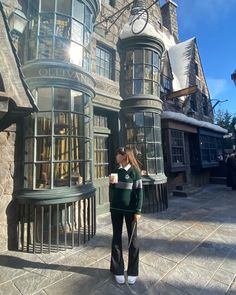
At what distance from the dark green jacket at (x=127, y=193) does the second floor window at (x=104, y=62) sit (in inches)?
192

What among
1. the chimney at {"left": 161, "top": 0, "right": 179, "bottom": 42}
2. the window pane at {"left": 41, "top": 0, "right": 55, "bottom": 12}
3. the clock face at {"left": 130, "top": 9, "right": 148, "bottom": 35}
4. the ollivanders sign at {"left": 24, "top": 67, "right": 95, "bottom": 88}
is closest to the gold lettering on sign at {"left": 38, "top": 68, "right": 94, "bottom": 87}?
the ollivanders sign at {"left": 24, "top": 67, "right": 95, "bottom": 88}

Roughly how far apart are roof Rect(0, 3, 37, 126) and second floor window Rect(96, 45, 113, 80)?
12.7 feet

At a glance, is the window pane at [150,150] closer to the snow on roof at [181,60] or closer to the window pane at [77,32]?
the window pane at [77,32]

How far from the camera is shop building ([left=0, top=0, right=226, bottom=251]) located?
4031 millimetres

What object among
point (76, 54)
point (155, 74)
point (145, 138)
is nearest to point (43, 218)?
point (76, 54)

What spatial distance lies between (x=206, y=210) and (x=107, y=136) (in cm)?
415

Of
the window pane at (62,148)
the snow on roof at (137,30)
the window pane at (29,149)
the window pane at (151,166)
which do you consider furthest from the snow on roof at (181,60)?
the window pane at (29,149)

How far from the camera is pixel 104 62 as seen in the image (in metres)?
7.02

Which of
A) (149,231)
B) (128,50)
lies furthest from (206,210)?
(128,50)

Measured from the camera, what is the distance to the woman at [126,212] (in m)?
2.77

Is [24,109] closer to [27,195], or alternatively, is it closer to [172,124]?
[27,195]

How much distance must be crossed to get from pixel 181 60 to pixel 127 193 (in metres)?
12.7

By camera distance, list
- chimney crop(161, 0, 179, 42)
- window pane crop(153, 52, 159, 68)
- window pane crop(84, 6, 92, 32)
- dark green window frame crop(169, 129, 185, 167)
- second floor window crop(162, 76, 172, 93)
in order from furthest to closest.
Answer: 1. chimney crop(161, 0, 179, 42)
2. second floor window crop(162, 76, 172, 93)
3. dark green window frame crop(169, 129, 185, 167)
4. window pane crop(153, 52, 159, 68)
5. window pane crop(84, 6, 92, 32)

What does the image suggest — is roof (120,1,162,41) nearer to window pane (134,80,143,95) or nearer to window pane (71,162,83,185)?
window pane (134,80,143,95)
